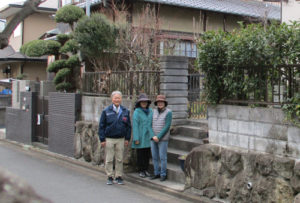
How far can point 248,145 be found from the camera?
6207mm

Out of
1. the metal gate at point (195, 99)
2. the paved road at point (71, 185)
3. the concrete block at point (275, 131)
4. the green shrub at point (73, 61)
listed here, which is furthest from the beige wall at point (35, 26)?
the concrete block at point (275, 131)

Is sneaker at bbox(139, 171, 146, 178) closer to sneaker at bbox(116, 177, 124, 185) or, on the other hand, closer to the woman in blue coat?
the woman in blue coat

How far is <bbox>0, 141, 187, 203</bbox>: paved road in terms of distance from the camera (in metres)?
7.05

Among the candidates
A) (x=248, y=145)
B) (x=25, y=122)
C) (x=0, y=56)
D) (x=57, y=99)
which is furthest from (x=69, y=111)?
(x=0, y=56)

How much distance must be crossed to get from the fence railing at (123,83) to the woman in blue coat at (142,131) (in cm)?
105

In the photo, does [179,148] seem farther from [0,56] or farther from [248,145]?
[0,56]

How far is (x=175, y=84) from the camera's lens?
30.0ft

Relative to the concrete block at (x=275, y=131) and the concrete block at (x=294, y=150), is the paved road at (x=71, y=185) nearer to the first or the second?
the concrete block at (x=275, y=131)

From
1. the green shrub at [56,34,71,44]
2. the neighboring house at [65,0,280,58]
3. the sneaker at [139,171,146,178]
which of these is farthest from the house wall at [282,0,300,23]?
the sneaker at [139,171,146,178]

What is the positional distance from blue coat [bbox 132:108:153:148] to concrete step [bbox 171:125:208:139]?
3.58 feet

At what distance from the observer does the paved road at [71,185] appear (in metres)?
7.05

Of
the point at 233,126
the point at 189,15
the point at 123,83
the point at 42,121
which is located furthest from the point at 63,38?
the point at 233,126

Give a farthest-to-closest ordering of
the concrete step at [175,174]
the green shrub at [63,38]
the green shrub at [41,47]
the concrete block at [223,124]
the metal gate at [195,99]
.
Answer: the green shrub at [63,38], the green shrub at [41,47], the metal gate at [195,99], the concrete step at [175,174], the concrete block at [223,124]

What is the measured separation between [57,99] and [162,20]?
24.2 feet
